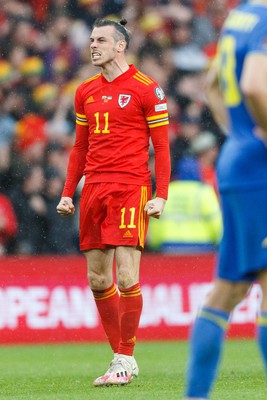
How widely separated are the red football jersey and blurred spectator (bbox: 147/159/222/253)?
472 cm

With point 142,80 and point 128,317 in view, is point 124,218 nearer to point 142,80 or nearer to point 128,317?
point 128,317

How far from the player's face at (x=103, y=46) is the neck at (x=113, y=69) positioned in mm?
35

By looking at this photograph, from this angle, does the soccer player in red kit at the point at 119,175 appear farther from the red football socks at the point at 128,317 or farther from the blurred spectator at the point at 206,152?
the blurred spectator at the point at 206,152

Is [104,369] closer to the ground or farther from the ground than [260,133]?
closer to the ground

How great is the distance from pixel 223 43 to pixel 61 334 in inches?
269

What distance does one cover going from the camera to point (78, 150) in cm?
782

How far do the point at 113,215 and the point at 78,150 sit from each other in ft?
2.03

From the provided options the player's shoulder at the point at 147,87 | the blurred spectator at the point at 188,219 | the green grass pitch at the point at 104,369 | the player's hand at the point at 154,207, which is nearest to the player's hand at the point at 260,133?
the green grass pitch at the point at 104,369

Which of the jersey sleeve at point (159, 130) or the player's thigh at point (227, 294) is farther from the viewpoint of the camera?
the jersey sleeve at point (159, 130)

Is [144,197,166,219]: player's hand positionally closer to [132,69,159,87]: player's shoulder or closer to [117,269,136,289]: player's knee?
[117,269,136,289]: player's knee

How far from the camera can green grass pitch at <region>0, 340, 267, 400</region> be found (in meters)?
6.71

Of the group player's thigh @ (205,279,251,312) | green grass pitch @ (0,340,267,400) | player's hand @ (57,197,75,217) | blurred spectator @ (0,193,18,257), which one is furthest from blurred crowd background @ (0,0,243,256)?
player's thigh @ (205,279,251,312)

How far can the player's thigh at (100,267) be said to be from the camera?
7.57 meters

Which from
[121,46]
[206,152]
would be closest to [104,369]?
[121,46]
